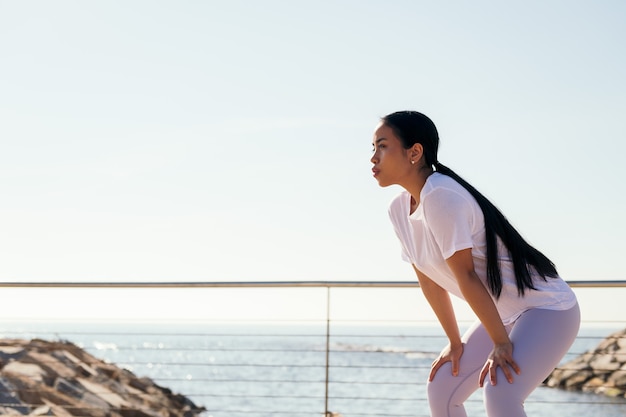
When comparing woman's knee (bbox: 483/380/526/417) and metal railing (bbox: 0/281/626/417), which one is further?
metal railing (bbox: 0/281/626/417)

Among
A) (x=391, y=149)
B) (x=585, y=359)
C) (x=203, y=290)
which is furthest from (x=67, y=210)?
(x=391, y=149)

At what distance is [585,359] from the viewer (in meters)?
25.1

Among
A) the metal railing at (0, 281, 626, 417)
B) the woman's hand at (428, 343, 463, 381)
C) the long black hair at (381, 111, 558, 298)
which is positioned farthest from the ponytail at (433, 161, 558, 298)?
the metal railing at (0, 281, 626, 417)

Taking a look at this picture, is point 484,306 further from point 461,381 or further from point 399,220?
point 399,220

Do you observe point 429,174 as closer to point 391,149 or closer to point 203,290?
point 391,149

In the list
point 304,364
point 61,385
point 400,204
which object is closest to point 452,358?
point 400,204

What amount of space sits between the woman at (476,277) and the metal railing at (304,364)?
0.73 m

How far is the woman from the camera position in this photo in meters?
2.06

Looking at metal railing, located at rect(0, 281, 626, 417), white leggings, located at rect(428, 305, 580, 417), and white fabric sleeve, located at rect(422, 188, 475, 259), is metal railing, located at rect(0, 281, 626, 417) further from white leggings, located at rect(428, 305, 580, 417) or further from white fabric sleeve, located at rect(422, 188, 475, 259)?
white fabric sleeve, located at rect(422, 188, 475, 259)

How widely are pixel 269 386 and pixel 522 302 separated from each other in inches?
1024

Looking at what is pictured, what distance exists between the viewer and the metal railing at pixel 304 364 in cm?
381

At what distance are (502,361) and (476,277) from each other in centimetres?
22

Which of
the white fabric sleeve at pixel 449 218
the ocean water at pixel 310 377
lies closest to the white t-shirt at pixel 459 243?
the white fabric sleeve at pixel 449 218

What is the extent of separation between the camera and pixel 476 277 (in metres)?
2.11
